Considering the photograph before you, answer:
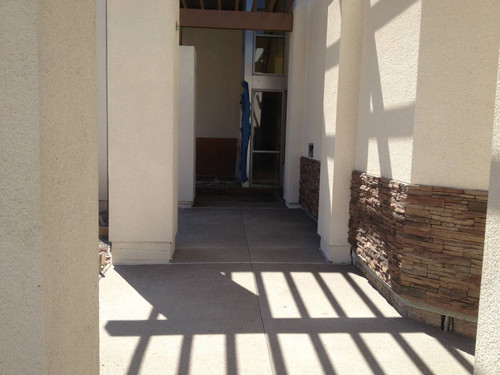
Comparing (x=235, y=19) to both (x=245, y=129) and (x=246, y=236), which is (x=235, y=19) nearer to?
(x=245, y=129)

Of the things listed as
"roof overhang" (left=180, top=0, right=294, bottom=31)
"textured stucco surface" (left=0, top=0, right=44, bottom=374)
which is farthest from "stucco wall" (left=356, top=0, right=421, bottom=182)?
"roof overhang" (left=180, top=0, right=294, bottom=31)

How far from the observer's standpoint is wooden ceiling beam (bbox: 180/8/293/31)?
9.02 m

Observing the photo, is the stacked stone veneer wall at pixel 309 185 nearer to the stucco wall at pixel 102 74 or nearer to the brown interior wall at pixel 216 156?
the stucco wall at pixel 102 74

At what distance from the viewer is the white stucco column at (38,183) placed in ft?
4.66

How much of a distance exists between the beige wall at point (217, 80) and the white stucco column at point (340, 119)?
9445mm

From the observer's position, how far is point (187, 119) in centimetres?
896

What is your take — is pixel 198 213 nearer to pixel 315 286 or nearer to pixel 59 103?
pixel 315 286

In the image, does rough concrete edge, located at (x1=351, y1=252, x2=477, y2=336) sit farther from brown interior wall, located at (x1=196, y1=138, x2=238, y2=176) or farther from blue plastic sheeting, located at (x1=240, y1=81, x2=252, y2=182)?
brown interior wall, located at (x1=196, y1=138, x2=238, y2=176)

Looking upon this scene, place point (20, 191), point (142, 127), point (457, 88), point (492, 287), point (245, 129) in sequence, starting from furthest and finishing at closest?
point (245, 129), point (142, 127), point (457, 88), point (492, 287), point (20, 191)

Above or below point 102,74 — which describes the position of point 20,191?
below

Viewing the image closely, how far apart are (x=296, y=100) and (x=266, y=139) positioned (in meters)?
3.15

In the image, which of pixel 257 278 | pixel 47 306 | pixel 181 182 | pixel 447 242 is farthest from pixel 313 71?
pixel 47 306

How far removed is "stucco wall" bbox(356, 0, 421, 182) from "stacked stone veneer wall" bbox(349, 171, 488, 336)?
0.94 feet

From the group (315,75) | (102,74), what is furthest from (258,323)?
(102,74)
